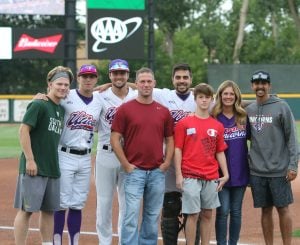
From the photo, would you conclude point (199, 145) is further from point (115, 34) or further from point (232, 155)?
point (115, 34)

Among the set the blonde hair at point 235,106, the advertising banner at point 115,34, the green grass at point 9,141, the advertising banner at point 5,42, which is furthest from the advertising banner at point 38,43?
the blonde hair at point 235,106

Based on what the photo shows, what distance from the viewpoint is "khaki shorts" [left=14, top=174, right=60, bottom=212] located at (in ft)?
23.2

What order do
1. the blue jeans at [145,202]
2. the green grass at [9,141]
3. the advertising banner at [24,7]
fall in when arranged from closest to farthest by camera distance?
the blue jeans at [145,202], the green grass at [9,141], the advertising banner at [24,7]

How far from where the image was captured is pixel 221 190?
753cm

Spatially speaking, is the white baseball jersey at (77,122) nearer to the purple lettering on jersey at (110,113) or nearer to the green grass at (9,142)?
the purple lettering on jersey at (110,113)

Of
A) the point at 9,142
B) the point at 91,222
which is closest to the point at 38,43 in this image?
the point at 9,142

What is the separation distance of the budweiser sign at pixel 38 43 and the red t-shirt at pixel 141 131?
20.6m

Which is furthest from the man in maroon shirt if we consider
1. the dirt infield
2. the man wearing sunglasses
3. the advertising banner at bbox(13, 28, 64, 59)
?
the advertising banner at bbox(13, 28, 64, 59)

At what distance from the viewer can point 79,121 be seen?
755cm

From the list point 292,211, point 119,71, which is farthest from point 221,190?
point 292,211

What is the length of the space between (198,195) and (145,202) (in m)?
0.50

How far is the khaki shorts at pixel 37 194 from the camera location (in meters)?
7.09

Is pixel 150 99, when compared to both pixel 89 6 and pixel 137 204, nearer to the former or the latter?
pixel 137 204

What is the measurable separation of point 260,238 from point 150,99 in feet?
8.15
